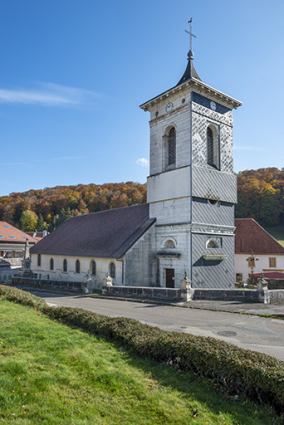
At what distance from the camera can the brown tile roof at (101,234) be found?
24.4 m

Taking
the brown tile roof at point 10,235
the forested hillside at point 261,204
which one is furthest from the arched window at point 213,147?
the forested hillside at point 261,204

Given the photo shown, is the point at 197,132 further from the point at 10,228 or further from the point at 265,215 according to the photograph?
the point at 265,215

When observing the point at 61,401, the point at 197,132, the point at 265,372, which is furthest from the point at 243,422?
the point at 197,132

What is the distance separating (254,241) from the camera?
3694 cm

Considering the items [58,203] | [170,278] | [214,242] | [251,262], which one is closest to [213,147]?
[214,242]

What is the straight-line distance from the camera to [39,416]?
188 inches

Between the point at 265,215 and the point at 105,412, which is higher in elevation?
the point at 265,215

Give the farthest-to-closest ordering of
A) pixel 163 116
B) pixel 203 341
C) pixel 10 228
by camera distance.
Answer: pixel 10 228, pixel 163 116, pixel 203 341

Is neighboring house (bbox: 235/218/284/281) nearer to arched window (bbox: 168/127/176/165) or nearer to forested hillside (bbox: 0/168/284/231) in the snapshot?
arched window (bbox: 168/127/176/165)

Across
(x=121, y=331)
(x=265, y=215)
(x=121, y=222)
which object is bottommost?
(x=121, y=331)

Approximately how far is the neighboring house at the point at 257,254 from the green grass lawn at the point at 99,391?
29855 millimetres

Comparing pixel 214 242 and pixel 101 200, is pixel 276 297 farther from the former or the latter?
pixel 101 200

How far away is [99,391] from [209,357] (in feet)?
7.90

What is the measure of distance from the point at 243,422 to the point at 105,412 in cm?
227
